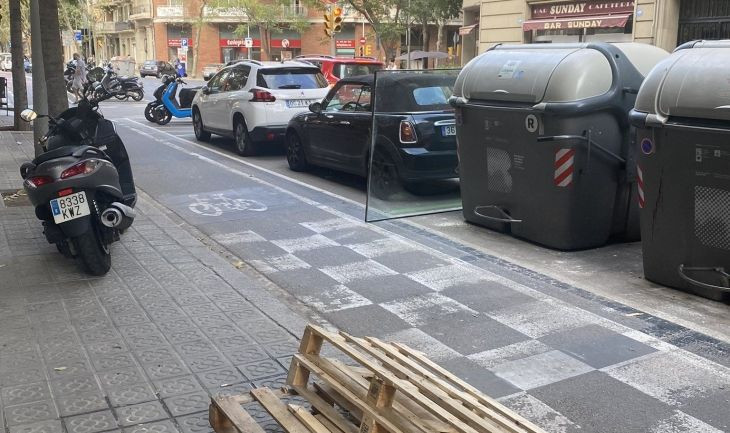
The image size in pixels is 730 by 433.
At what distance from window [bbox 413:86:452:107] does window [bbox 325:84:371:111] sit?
4.11 ft

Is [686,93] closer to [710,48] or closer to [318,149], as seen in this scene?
[710,48]

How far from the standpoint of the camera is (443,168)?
31.0 feet

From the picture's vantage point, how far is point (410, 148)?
30.2 feet

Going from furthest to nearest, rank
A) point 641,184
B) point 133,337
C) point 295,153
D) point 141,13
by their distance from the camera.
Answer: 1. point 141,13
2. point 295,153
3. point 641,184
4. point 133,337

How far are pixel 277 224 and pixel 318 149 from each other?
129 inches

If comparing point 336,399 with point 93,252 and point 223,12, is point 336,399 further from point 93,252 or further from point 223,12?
point 223,12

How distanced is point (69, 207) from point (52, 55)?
4.91 m

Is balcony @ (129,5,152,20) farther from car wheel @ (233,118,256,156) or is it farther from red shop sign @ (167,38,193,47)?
car wheel @ (233,118,256,156)

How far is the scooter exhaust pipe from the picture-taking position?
19.7 ft

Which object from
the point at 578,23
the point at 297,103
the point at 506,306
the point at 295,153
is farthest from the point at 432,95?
the point at 578,23

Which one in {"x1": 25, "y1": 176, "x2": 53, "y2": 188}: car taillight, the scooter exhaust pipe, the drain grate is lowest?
the drain grate

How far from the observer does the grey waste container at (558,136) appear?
7.17 metres

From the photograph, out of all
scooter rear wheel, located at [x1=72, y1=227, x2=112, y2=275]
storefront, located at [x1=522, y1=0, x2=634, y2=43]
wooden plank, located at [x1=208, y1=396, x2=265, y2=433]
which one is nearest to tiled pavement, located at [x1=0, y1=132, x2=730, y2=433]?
scooter rear wheel, located at [x1=72, y1=227, x2=112, y2=275]

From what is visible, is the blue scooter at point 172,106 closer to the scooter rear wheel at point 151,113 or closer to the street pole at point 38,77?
the scooter rear wheel at point 151,113
